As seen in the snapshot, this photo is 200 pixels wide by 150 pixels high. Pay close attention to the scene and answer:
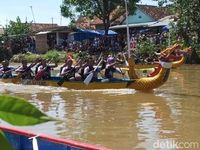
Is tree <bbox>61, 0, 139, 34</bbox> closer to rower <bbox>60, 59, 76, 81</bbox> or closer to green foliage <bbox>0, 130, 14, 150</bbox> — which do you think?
rower <bbox>60, 59, 76, 81</bbox>

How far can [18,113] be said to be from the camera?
0.52 m

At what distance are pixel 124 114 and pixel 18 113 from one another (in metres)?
11.1

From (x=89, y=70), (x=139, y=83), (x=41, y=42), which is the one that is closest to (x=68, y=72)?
(x=89, y=70)

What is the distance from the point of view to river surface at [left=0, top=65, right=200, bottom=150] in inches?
340

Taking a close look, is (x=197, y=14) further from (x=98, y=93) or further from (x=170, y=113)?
(x=170, y=113)

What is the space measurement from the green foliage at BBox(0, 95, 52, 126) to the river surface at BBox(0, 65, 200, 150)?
14.4 ft

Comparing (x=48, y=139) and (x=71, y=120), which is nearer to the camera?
(x=48, y=139)

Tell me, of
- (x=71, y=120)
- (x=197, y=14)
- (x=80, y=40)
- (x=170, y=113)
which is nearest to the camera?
(x=71, y=120)

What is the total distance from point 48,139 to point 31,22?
57778mm

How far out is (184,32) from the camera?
2881cm

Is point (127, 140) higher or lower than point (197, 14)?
lower

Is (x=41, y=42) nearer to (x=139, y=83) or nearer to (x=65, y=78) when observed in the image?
(x=65, y=78)

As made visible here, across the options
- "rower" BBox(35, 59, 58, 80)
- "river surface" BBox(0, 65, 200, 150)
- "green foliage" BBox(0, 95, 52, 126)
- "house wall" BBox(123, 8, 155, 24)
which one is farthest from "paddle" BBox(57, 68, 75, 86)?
"house wall" BBox(123, 8, 155, 24)

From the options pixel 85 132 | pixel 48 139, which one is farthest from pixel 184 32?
pixel 48 139
